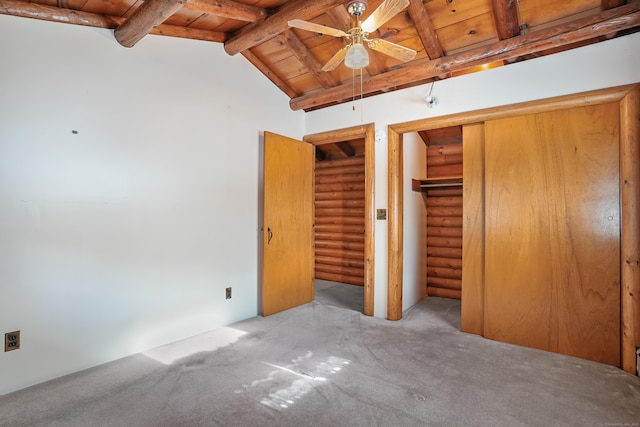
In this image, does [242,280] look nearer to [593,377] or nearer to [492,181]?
[492,181]

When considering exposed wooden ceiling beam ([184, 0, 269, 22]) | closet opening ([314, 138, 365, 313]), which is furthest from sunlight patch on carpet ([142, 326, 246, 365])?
exposed wooden ceiling beam ([184, 0, 269, 22])

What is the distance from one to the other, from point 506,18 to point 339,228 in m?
3.96

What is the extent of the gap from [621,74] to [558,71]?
1.40 ft

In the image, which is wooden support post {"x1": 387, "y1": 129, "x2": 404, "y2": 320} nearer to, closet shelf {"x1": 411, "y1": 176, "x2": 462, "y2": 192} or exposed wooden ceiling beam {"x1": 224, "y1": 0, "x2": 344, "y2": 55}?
closet shelf {"x1": 411, "y1": 176, "x2": 462, "y2": 192}

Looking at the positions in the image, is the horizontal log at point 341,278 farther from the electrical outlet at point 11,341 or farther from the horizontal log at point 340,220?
the electrical outlet at point 11,341

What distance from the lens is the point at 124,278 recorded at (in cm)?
268

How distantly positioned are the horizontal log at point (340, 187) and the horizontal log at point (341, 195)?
0.04 metres

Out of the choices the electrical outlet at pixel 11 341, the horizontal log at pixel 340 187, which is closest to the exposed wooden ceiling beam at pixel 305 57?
the horizontal log at pixel 340 187

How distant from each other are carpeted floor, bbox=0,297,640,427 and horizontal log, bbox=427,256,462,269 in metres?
1.70

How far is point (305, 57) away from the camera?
3.56 m

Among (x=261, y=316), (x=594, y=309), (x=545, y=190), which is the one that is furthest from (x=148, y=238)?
(x=594, y=309)

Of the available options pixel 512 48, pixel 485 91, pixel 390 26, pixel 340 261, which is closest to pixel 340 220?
pixel 340 261

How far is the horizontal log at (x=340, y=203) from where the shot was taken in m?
5.62

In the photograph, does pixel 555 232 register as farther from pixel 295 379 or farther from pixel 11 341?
pixel 11 341
